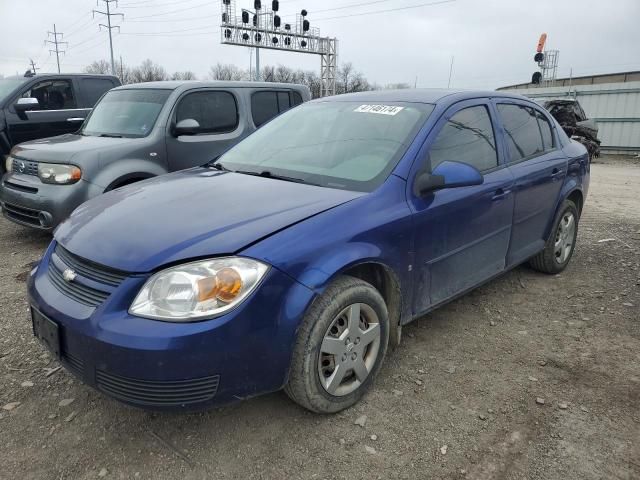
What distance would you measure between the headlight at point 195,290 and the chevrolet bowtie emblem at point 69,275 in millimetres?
438

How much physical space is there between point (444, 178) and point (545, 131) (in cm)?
212

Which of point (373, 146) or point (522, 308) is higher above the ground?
point (373, 146)

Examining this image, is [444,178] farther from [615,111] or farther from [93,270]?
[615,111]

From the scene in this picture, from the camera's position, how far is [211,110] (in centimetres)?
626

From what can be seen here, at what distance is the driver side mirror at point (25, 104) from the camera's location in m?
6.97

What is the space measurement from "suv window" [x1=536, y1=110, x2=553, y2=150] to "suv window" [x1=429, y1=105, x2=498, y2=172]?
961 mm

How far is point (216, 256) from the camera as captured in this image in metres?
2.20

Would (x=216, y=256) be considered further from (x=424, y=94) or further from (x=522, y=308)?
(x=522, y=308)

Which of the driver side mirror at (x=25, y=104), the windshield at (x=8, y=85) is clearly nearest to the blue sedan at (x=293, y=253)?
the driver side mirror at (x=25, y=104)

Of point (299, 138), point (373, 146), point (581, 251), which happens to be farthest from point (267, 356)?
point (581, 251)

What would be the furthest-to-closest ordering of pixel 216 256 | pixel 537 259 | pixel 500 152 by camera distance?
pixel 537 259 < pixel 500 152 < pixel 216 256

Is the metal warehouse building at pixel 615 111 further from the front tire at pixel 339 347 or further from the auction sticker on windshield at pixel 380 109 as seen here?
the front tire at pixel 339 347

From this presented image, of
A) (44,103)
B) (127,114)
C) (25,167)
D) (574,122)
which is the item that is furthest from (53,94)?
(574,122)

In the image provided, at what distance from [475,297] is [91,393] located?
2.96m
